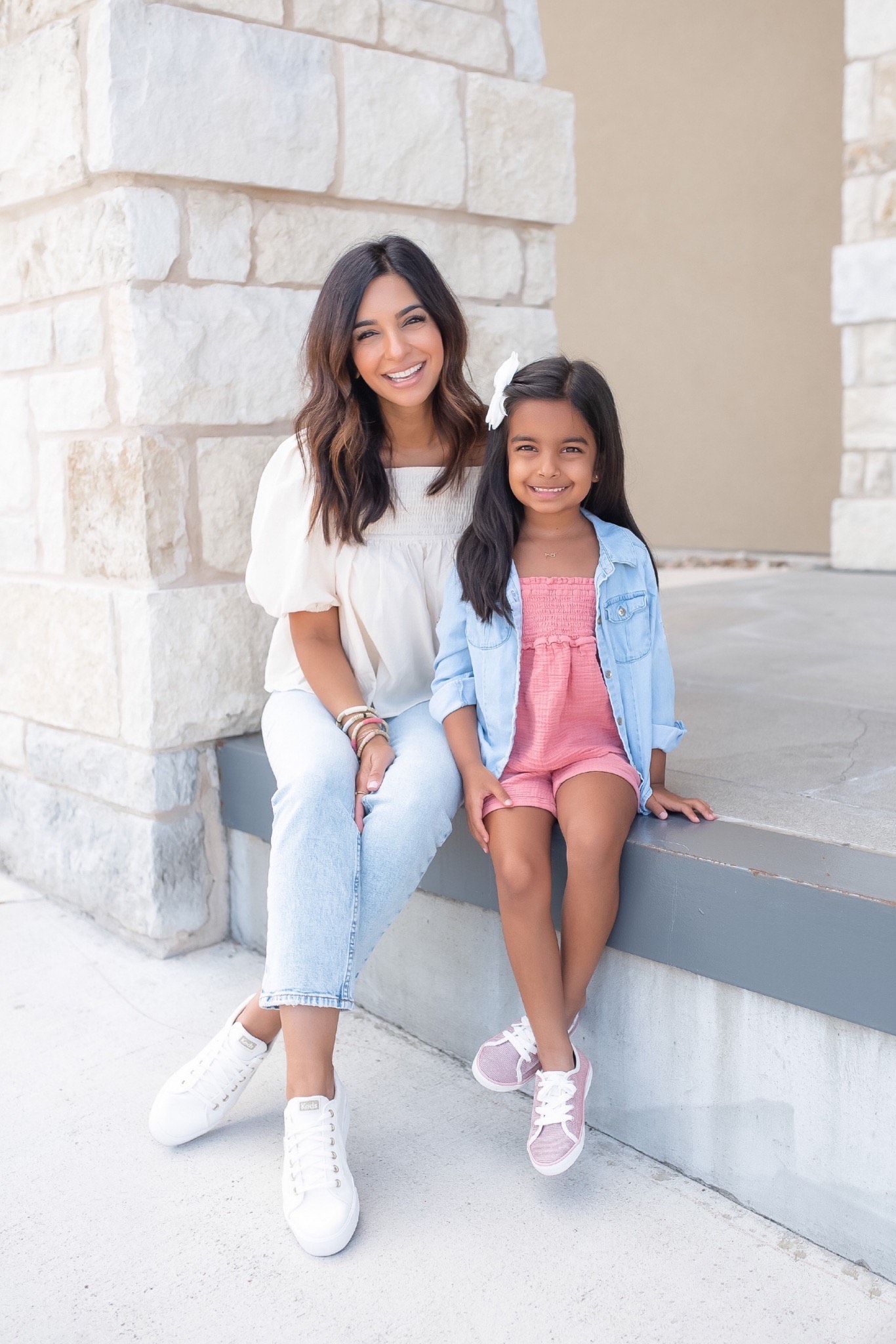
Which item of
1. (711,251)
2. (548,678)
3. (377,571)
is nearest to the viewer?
(548,678)

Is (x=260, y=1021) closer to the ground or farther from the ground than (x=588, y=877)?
closer to the ground

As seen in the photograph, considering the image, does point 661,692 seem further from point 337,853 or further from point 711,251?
point 711,251

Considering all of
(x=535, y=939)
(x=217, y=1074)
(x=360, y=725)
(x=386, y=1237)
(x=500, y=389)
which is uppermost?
(x=500, y=389)

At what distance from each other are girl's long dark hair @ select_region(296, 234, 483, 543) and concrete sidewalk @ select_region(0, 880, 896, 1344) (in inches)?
36.2

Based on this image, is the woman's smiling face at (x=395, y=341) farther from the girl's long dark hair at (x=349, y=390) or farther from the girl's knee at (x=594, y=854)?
the girl's knee at (x=594, y=854)

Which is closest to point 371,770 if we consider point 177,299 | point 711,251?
point 177,299

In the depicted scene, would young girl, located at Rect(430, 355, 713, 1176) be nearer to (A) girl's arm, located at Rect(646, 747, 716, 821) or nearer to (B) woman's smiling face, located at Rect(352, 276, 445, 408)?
(A) girl's arm, located at Rect(646, 747, 716, 821)

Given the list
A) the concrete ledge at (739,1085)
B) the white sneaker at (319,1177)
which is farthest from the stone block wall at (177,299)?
the white sneaker at (319,1177)

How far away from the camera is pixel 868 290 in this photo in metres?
4.80

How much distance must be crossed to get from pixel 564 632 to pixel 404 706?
355mm

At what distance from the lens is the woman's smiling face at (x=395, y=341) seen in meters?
1.99

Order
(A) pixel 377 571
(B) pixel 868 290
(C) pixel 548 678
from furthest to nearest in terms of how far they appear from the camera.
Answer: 1. (B) pixel 868 290
2. (A) pixel 377 571
3. (C) pixel 548 678

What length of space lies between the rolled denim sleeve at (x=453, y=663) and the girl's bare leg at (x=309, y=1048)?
1.58ft

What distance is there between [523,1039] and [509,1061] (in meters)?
0.04
